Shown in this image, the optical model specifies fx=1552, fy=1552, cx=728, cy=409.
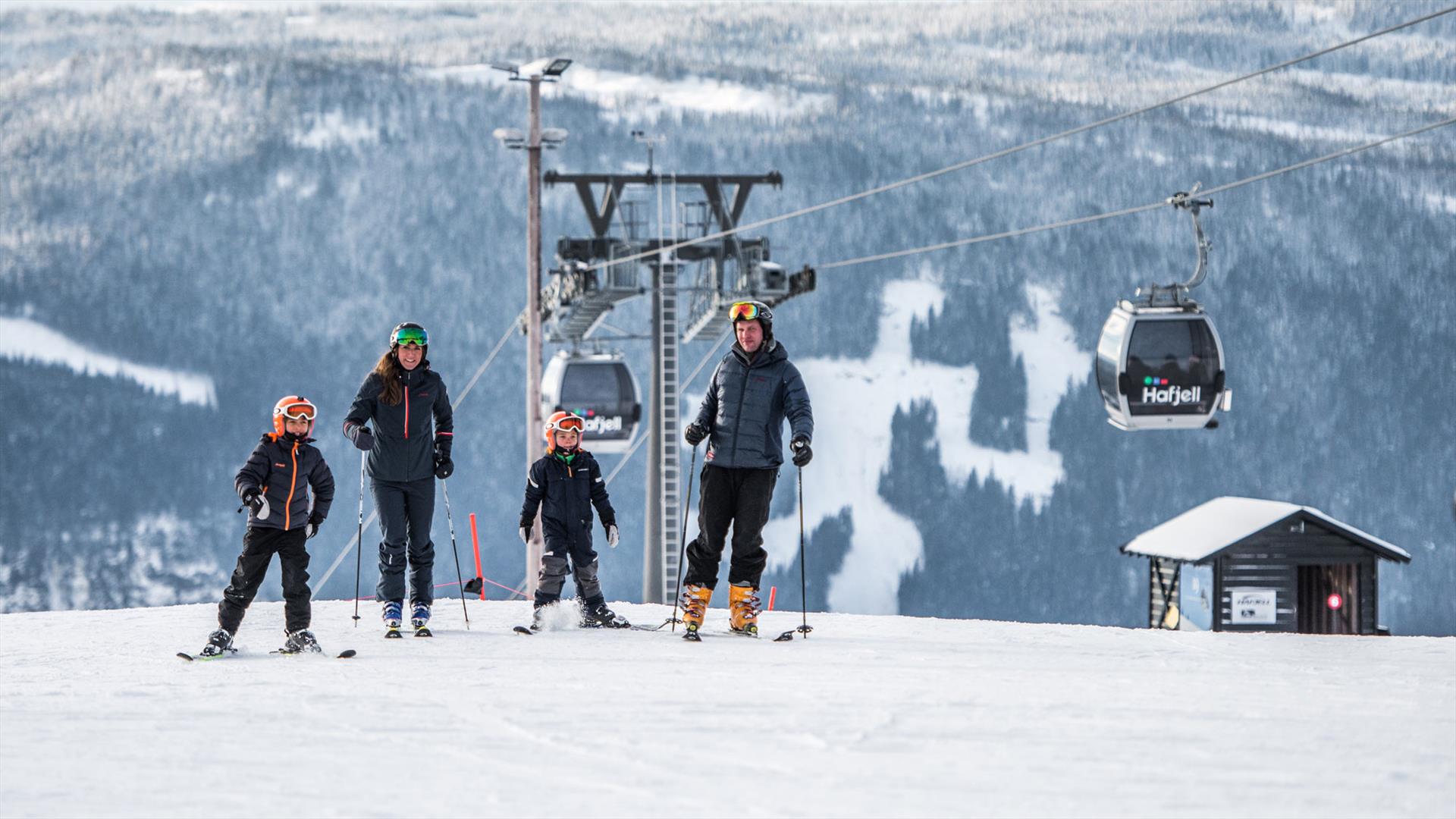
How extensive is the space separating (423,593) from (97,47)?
651 feet

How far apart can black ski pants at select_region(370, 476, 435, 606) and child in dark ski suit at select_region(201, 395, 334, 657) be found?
0.56 m

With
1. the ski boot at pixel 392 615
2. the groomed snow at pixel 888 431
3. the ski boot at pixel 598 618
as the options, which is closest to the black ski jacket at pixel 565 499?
the ski boot at pixel 598 618

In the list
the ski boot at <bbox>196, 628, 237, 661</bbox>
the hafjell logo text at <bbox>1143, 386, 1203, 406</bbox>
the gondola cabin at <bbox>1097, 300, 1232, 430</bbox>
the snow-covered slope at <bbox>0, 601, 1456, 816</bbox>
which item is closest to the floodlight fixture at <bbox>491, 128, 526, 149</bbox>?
the gondola cabin at <bbox>1097, 300, 1232, 430</bbox>

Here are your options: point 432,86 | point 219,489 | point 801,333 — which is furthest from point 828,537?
point 432,86

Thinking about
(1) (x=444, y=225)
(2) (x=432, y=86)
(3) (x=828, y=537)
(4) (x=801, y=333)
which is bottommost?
(3) (x=828, y=537)

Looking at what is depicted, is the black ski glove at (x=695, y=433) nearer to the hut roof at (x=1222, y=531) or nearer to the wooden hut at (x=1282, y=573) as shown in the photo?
the wooden hut at (x=1282, y=573)

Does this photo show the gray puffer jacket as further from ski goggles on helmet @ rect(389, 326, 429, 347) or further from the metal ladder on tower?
the metal ladder on tower

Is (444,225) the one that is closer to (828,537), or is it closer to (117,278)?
(117,278)

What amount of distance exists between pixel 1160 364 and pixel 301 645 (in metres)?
14.6

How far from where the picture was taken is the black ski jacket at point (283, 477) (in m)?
6.93

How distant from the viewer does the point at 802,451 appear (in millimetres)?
7027

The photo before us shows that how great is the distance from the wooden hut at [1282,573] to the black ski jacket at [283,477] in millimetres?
20911

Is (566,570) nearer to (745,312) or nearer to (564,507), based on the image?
(564,507)

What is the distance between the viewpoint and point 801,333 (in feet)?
456
